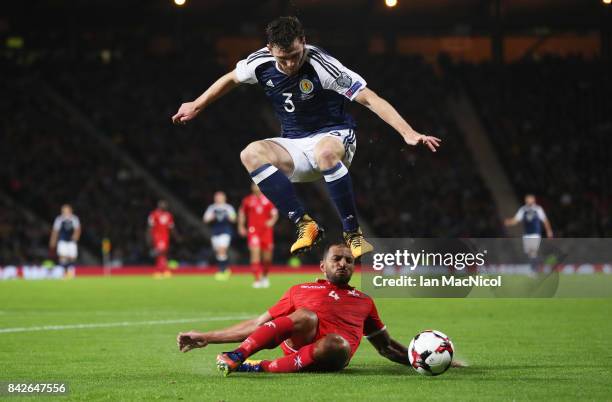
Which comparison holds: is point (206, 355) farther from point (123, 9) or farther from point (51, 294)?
point (123, 9)

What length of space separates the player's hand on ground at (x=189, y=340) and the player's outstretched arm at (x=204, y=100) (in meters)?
1.75

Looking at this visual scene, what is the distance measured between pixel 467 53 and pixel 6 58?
16.5 m

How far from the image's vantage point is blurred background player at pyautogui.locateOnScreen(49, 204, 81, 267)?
28.4m

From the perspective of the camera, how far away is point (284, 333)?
7.71m

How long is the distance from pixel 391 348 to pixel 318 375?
86 centimetres

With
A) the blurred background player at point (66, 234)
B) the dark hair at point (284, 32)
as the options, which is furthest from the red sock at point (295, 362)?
the blurred background player at point (66, 234)

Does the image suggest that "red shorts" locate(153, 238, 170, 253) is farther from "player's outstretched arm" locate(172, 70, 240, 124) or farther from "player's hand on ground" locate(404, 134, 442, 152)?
"player's hand on ground" locate(404, 134, 442, 152)

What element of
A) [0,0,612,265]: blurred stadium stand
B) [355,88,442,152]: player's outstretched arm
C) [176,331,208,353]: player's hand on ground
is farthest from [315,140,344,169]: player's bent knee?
[0,0,612,265]: blurred stadium stand

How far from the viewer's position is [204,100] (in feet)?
27.8

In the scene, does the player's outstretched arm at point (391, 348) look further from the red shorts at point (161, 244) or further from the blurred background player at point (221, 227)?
the red shorts at point (161, 244)

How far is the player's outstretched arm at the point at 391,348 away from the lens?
838 centimetres

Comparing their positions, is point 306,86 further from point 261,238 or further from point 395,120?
point 261,238

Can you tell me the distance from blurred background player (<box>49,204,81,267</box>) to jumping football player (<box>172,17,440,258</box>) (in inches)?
804

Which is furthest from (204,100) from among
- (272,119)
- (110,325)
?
(272,119)
